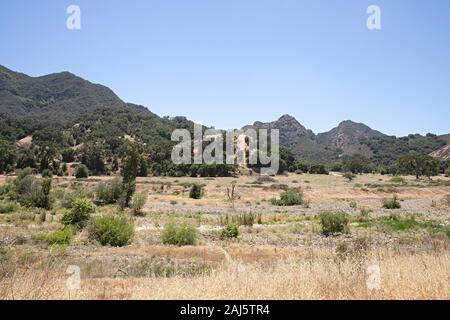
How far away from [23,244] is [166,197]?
35194 millimetres

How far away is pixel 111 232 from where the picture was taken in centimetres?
2088

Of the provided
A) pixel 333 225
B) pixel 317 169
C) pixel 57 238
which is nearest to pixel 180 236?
pixel 57 238

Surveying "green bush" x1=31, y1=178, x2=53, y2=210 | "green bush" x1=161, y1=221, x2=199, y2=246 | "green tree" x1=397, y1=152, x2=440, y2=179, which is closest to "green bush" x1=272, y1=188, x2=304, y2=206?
"green bush" x1=31, y1=178, x2=53, y2=210

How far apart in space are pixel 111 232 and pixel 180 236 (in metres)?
3.92

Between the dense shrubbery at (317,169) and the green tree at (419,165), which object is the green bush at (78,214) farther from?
the dense shrubbery at (317,169)

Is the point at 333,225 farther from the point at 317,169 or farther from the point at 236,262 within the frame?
the point at 317,169

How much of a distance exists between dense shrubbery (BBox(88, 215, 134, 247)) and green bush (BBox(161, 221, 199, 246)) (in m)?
2.08

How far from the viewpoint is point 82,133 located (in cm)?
12694

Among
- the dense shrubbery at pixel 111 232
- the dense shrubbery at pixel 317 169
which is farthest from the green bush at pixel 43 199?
the dense shrubbery at pixel 317 169

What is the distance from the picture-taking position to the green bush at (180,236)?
21109 mm

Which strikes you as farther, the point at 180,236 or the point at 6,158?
the point at 6,158

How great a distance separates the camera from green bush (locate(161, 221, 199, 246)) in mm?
21109

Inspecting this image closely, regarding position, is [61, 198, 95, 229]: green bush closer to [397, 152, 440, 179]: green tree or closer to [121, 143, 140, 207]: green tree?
[121, 143, 140, 207]: green tree
